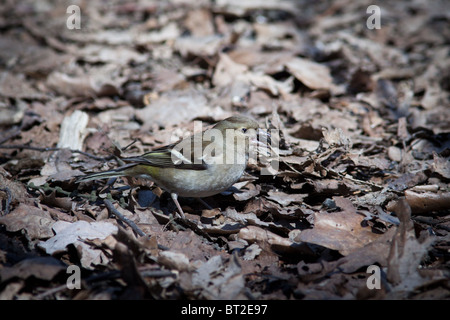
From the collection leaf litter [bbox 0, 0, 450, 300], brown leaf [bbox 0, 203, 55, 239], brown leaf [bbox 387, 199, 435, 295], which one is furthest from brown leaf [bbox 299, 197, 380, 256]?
brown leaf [bbox 0, 203, 55, 239]

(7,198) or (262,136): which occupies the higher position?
(262,136)

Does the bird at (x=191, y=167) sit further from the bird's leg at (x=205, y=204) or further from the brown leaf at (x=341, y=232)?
the brown leaf at (x=341, y=232)

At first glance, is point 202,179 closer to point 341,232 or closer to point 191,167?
point 191,167

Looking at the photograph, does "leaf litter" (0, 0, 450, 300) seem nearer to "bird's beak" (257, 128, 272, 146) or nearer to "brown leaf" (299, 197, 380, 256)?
"brown leaf" (299, 197, 380, 256)

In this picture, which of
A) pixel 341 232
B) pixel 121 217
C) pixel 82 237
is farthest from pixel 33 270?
pixel 341 232

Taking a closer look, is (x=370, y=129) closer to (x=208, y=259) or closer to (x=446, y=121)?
(x=446, y=121)

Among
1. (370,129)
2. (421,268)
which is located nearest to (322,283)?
(421,268)

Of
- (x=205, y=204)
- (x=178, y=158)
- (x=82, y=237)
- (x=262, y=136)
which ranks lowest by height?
(x=205, y=204)

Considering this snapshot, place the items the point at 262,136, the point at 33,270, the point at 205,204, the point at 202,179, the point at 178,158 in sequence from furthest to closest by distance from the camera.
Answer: the point at 262,136 → the point at 205,204 → the point at 178,158 → the point at 202,179 → the point at 33,270
